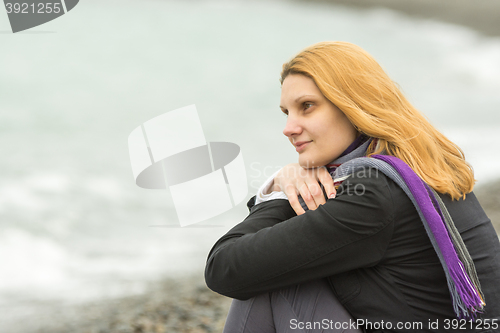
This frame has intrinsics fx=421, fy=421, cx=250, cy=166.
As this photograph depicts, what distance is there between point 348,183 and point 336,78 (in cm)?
43

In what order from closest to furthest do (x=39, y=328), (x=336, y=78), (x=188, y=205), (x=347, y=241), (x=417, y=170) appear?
(x=347, y=241), (x=417, y=170), (x=336, y=78), (x=39, y=328), (x=188, y=205)

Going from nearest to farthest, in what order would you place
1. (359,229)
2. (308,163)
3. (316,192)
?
(359,229), (316,192), (308,163)

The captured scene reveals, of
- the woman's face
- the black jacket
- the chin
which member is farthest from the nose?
the black jacket

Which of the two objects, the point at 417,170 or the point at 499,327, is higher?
the point at 417,170

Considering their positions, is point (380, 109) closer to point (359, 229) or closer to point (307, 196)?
point (307, 196)

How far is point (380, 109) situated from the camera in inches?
60.3

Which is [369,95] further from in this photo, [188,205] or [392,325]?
[188,205]

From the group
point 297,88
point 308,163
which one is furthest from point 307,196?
point 297,88

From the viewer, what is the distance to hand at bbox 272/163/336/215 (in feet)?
4.90

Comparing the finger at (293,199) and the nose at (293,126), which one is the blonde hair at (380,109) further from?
the finger at (293,199)

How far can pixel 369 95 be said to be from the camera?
155 cm

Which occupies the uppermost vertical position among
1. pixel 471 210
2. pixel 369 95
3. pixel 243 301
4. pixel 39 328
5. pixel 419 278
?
pixel 369 95

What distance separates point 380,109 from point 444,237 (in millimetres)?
516

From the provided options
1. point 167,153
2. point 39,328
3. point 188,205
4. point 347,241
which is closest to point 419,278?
point 347,241
